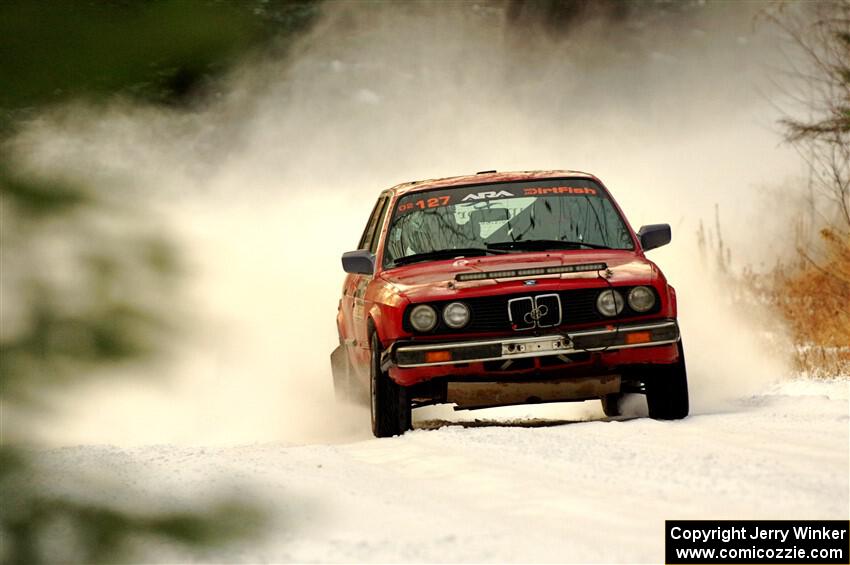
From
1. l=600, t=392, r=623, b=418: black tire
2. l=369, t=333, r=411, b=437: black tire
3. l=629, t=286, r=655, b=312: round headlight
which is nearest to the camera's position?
l=629, t=286, r=655, b=312: round headlight

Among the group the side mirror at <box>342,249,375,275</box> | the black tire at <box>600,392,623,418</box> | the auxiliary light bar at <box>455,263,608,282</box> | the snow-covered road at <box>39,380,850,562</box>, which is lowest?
the black tire at <box>600,392,623,418</box>

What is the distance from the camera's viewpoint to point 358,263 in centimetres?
990

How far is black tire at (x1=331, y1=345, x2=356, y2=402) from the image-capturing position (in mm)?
11531

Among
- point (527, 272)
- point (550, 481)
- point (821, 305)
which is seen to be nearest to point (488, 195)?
point (527, 272)

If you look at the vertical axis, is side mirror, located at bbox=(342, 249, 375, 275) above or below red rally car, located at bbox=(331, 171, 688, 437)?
above

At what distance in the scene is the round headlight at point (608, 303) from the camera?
8734 millimetres

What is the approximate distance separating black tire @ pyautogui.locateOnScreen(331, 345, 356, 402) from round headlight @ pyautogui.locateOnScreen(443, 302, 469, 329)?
2.74m

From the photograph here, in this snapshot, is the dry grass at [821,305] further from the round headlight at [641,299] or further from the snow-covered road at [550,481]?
the round headlight at [641,299]

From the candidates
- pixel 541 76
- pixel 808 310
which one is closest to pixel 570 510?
pixel 808 310

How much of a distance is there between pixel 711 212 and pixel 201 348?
42008 millimetres

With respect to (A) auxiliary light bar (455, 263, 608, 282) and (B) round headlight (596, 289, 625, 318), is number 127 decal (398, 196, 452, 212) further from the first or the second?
(B) round headlight (596, 289, 625, 318)

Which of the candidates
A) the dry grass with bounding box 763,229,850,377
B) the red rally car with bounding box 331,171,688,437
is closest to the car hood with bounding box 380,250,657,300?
the red rally car with bounding box 331,171,688,437

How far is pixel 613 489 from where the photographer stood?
5988 mm

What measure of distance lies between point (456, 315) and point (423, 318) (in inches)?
7.8
